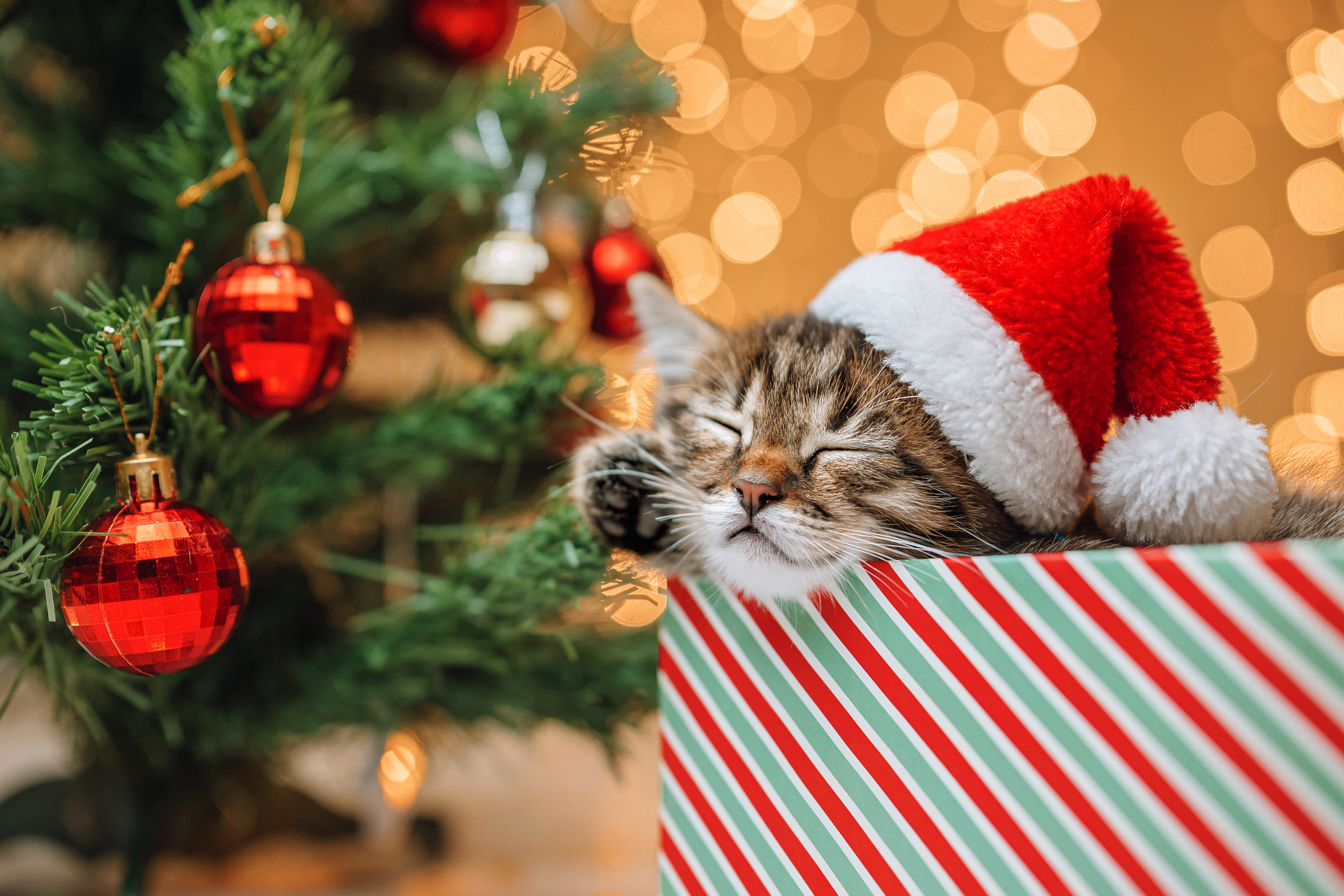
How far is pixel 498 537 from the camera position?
604mm

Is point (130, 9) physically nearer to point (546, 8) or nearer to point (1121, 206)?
point (546, 8)

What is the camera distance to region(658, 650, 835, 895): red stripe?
39 centimetres

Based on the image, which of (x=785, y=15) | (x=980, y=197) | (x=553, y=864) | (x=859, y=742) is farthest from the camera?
(x=785, y=15)

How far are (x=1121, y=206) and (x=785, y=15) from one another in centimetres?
112

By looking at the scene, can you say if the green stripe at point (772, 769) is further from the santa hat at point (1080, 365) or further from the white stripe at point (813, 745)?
the santa hat at point (1080, 365)

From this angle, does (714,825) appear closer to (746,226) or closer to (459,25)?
(459,25)

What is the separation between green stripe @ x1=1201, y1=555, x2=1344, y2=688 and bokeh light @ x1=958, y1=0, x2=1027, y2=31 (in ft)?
Result: 4.18

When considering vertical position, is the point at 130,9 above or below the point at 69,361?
above

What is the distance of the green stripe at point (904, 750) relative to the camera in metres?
0.32

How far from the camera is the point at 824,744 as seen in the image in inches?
15.1

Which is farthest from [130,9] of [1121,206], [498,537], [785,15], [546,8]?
[785,15]

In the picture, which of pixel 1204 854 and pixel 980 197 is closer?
pixel 1204 854

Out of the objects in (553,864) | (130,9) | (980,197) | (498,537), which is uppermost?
(130,9)

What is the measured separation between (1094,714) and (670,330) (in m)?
0.37
